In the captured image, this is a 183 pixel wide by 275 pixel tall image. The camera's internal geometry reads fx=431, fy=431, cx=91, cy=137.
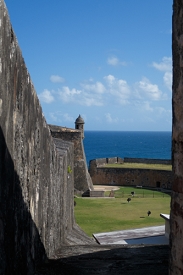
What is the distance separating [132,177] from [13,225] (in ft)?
109

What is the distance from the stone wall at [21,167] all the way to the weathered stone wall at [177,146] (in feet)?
3.32

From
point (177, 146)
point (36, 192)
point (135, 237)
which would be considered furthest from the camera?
point (135, 237)

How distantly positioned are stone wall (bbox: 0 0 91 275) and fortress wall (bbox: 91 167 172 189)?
30844 millimetres

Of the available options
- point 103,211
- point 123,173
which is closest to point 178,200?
point 103,211

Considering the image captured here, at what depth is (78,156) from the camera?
98.6 ft

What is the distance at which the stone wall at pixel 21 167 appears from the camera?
8.67 feet

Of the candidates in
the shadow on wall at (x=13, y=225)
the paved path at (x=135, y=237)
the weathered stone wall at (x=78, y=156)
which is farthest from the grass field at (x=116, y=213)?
the shadow on wall at (x=13, y=225)

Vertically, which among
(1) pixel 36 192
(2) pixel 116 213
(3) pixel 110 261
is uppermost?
(1) pixel 36 192

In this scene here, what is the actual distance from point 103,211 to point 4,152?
17333 mm

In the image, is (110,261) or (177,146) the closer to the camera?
(177,146)

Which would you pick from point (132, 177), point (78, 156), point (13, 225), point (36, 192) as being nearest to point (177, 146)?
point (13, 225)

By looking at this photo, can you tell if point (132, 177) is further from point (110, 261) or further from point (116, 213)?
point (110, 261)

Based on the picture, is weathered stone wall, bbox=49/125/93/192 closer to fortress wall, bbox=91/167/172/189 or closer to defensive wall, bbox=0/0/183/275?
fortress wall, bbox=91/167/172/189

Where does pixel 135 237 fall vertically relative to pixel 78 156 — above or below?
below
